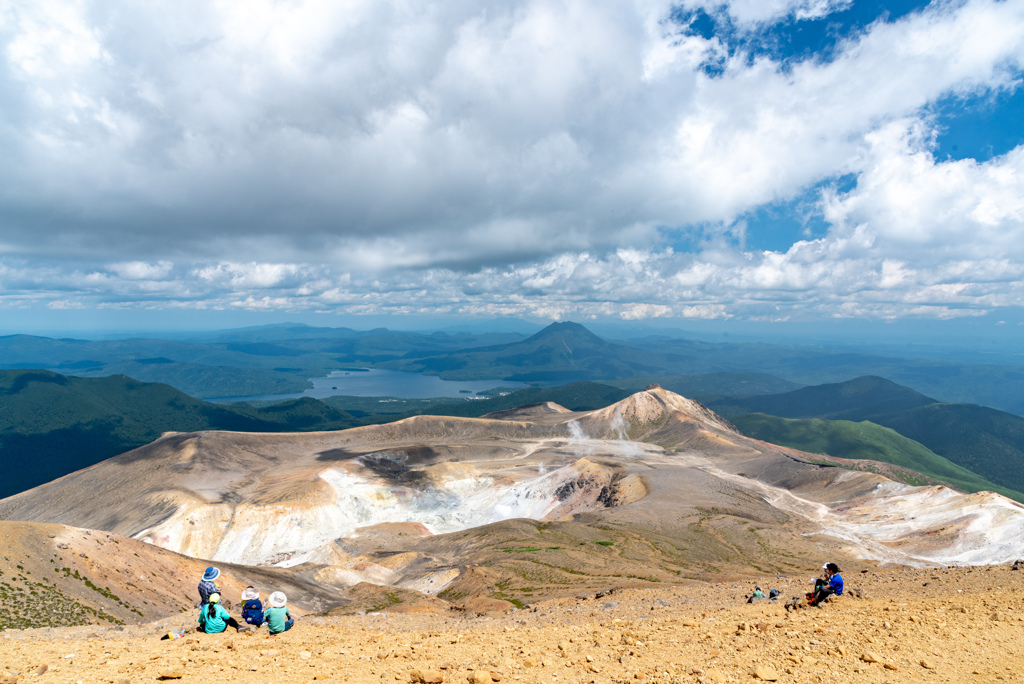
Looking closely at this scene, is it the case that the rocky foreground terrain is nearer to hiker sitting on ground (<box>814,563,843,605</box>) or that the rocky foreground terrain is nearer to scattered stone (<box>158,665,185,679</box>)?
scattered stone (<box>158,665,185,679</box>)

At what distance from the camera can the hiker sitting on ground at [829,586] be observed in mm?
17312

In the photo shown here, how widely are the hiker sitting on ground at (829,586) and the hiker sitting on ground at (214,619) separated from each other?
828 inches

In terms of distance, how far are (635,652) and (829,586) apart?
988 centimetres

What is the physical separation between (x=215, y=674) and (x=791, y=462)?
12410cm

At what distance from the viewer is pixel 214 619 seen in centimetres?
1507

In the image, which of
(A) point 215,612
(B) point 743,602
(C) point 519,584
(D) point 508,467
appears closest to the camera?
(A) point 215,612

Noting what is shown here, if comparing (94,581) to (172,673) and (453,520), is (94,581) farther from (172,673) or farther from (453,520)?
(453,520)

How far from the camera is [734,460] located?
394 feet

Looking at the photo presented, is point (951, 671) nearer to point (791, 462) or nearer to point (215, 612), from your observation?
point (215, 612)

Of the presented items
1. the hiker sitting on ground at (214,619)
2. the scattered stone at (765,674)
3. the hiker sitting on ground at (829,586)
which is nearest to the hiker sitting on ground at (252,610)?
the hiker sitting on ground at (214,619)

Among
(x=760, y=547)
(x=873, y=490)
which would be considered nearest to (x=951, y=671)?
(x=760, y=547)

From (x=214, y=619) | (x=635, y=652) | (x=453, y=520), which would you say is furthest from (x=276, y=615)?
(x=453, y=520)

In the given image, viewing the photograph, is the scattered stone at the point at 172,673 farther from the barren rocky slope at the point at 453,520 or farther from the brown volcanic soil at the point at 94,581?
the barren rocky slope at the point at 453,520

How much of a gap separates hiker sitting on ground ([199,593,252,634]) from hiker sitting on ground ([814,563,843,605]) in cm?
2102
